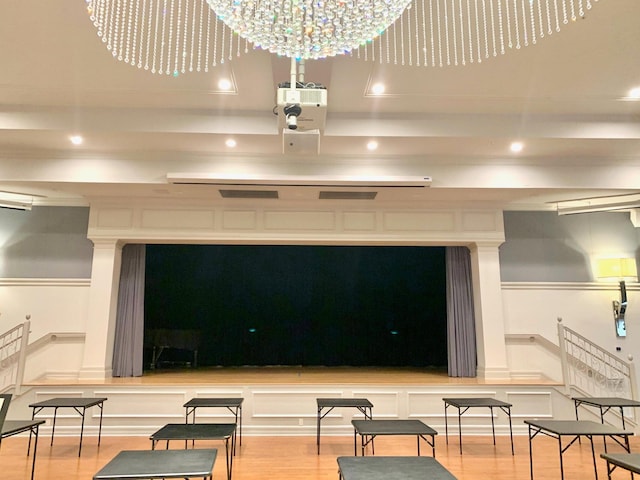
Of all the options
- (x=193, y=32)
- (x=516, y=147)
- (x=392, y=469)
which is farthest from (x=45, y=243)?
(x=516, y=147)

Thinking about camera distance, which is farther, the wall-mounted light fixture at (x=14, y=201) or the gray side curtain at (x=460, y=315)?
the gray side curtain at (x=460, y=315)

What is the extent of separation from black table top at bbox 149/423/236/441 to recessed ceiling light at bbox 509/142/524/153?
13.8 feet

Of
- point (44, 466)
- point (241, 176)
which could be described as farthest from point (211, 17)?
point (44, 466)

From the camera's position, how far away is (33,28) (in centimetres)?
347

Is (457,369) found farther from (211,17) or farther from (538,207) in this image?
(211,17)

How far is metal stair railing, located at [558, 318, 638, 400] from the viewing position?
20.5ft

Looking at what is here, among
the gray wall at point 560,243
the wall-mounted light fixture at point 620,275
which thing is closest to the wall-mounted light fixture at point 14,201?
the gray wall at point 560,243

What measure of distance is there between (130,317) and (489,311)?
17.6 ft

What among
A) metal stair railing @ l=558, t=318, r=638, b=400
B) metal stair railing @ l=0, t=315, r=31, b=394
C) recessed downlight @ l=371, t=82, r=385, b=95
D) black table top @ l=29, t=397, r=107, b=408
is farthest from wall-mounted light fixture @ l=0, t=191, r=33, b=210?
metal stair railing @ l=558, t=318, r=638, b=400

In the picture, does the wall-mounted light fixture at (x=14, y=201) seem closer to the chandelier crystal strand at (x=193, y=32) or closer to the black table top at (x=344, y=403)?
the chandelier crystal strand at (x=193, y=32)

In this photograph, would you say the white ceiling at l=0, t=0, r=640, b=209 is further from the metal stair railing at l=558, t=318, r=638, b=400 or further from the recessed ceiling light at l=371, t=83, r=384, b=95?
the metal stair railing at l=558, t=318, r=638, b=400

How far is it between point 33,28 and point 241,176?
2444 mm

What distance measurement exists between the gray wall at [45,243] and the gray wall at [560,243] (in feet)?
21.4

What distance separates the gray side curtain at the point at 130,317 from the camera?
6.42 meters
